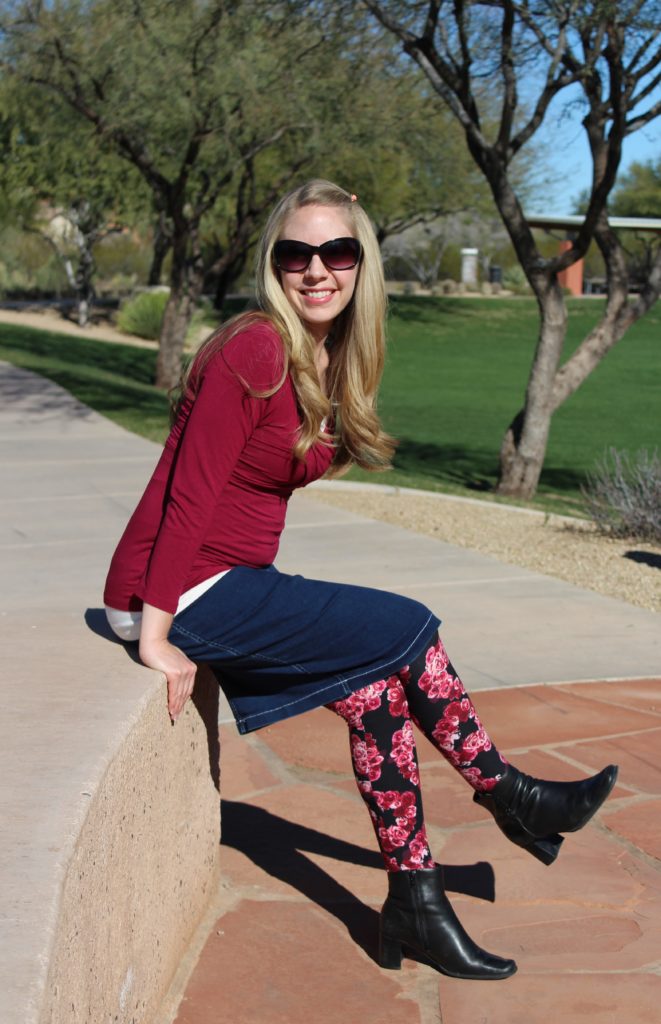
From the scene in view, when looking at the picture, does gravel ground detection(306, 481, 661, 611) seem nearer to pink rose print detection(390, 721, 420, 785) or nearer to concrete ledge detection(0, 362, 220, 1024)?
pink rose print detection(390, 721, 420, 785)

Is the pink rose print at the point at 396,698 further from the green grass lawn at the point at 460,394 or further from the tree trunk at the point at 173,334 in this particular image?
the tree trunk at the point at 173,334

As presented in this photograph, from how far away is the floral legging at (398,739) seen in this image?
2.90m

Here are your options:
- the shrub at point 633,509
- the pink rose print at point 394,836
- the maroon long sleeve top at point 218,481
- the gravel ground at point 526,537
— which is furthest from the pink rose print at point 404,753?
the shrub at point 633,509

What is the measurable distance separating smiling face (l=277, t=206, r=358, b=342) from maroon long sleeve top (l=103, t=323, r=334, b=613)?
0.65 ft

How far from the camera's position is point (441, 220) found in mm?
54625

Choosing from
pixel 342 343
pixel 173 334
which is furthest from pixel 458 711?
pixel 173 334

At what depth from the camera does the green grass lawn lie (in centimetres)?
1468

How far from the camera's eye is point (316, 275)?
3.12m

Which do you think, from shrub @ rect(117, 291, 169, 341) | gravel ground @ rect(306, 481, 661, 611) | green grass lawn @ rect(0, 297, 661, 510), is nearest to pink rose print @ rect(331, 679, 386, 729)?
green grass lawn @ rect(0, 297, 661, 510)

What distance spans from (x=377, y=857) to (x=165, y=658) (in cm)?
112

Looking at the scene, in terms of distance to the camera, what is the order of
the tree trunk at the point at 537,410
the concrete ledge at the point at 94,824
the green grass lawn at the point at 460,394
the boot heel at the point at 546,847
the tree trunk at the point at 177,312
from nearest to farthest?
the concrete ledge at the point at 94,824
the boot heel at the point at 546,847
the tree trunk at the point at 537,410
the green grass lawn at the point at 460,394
the tree trunk at the point at 177,312

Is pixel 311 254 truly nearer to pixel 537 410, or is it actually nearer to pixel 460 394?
pixel 537 410

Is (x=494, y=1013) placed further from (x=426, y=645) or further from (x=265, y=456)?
(x=265, y=456)

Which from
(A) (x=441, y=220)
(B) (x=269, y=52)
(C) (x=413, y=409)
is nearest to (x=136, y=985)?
(B) (x=269, y=52)
